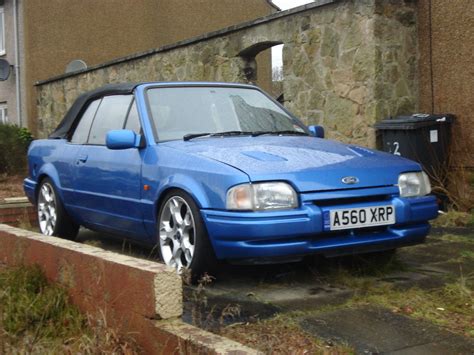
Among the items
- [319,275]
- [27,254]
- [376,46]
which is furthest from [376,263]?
[376,46]

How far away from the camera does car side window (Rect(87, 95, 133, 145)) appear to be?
18.8 ft

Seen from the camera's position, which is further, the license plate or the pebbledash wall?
the pebbledash wall

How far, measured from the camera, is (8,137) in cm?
1412

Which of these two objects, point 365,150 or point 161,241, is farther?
point 365,150

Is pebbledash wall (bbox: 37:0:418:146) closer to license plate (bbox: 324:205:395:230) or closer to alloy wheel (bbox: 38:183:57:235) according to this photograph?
alloy wheel (bbox: 38:183:57:235)

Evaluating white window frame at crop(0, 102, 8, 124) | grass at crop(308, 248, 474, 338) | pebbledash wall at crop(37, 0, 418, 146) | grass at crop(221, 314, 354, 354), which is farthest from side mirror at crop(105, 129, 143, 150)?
white window frame at crop(0, 102, 8, 124)

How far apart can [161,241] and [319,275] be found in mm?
1155

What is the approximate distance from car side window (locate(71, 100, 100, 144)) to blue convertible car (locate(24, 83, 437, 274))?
0.03m

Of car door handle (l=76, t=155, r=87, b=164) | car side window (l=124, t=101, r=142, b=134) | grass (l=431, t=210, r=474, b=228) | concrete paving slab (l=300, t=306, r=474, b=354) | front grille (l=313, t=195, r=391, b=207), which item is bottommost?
concrete paving slab (l=300, t=306, r=474, b=354)

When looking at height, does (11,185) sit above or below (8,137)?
below

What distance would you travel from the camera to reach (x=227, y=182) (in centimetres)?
423

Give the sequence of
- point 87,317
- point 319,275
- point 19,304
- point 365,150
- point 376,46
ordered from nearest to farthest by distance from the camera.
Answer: point 87,317
point 19,304
point 319,275
point 365,150
point 376,46

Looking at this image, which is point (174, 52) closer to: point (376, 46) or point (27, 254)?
point (376, 46)

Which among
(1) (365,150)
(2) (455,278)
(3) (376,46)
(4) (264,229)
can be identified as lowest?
(2) (455,278)
